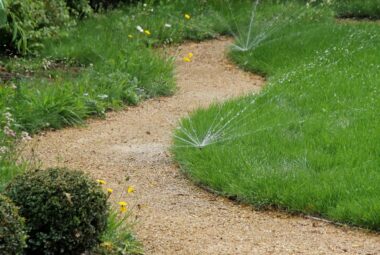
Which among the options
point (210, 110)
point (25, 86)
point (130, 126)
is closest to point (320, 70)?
point (210, 110)

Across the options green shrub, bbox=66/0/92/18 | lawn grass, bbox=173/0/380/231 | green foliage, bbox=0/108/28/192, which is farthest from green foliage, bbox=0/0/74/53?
green foliage, bbox=0/108/28/192

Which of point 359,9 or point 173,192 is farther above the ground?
point 359,9

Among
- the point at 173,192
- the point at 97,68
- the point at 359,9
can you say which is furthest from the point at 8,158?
the point at 359,9

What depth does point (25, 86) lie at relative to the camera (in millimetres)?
8820

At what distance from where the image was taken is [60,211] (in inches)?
192

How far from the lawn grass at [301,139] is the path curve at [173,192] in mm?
173

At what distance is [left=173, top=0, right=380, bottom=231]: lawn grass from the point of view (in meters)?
6.30

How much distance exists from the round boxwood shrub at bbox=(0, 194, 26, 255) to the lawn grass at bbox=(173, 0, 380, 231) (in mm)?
2242

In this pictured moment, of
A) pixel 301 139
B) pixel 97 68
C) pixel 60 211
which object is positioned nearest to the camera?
pixel 60 211

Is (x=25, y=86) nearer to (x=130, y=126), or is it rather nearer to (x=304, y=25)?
(x=130, y=126)

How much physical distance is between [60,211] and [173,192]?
1.93 m

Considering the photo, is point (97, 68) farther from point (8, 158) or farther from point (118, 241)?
point (118, 241)

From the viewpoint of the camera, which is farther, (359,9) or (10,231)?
(359,9)

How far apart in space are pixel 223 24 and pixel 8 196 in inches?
319
